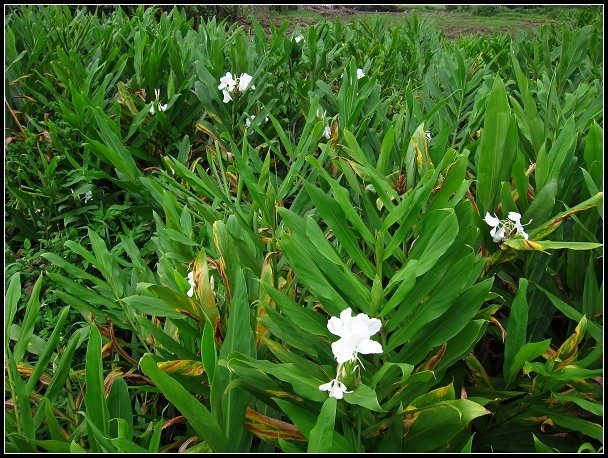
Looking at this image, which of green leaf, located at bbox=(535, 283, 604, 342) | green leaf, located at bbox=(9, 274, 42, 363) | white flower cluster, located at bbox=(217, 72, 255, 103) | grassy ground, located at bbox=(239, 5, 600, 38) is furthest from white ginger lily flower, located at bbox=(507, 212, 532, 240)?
grassy ground, located at bbox=(239, 5, 600, 38)

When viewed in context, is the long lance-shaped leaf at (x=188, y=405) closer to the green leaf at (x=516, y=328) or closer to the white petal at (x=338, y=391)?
the white petal at (x=338, y=391)

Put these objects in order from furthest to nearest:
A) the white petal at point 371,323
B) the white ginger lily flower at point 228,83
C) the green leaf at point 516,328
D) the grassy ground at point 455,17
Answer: the grassy ground at point 455,17, the white ginger lily flower at point 228,83, the green leaf at point 516,328, the white petal at point 371,323

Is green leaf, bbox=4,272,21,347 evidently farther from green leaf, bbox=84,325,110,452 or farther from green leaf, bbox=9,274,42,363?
green leaf, bbox=84,325,110,452

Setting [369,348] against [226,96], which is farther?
[226,96]

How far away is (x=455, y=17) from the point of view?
1280 cm

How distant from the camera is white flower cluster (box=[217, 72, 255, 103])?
209cm

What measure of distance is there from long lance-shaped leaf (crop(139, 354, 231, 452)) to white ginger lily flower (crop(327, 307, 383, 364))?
0.19m

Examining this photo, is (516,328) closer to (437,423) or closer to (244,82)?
(437,423)

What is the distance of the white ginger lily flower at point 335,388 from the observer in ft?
2.59

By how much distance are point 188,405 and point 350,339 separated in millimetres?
229

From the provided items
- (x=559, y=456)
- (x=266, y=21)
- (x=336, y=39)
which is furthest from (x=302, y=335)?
(x=266, y=21)

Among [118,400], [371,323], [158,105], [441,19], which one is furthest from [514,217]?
[441,19]

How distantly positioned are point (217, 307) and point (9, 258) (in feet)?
3.74

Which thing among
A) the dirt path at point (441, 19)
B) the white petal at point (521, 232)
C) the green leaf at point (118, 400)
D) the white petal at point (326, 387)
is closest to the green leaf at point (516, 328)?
the white petal at point (521, 232)
